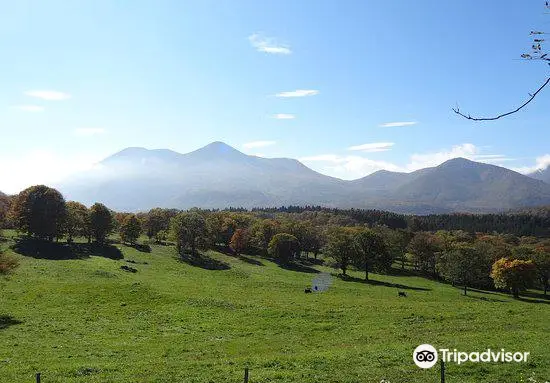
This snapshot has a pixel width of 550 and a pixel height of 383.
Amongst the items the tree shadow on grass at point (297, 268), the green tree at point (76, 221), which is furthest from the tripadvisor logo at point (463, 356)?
the green tree at point (76, 221)

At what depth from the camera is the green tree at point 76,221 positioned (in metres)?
95.8

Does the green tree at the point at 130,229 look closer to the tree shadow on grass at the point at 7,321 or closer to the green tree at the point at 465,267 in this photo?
the tree shadow on grass at the point at 7,321

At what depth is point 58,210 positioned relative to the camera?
90.9m

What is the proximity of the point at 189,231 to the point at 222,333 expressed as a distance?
7388 centimetres

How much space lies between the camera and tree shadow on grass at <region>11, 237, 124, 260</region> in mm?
78688

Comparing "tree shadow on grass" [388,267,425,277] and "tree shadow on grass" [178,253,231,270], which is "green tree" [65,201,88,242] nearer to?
"tree shadow on grass" [178,253,231,270]

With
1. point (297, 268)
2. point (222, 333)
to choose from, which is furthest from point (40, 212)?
point (222, 333)

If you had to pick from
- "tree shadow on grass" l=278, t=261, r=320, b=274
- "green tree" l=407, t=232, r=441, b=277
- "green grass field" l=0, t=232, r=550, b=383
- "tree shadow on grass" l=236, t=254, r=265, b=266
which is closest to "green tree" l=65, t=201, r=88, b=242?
"green grass field" l=0, t=232, r=550, b=383

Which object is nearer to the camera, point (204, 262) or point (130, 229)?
point (204, 262)

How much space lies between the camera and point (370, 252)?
→ 100000 millimetres

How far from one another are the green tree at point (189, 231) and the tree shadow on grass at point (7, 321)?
68.5 metres

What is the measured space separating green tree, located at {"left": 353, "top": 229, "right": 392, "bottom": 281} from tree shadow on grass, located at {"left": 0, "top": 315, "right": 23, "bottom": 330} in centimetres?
7684

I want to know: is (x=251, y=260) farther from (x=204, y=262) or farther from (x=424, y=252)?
(x=424, y=252)

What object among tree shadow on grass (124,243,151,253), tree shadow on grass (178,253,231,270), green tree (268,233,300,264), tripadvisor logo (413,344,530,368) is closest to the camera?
tripadvisor logo (413,344,530,368)
